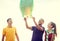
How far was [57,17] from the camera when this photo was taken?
1309 mm

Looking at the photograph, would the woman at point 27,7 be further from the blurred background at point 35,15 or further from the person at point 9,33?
the person at point 9,33

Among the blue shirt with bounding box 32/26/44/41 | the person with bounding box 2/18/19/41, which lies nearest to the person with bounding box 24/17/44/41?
the blue shirt with bounding box 32/26/44/41

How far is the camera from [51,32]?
1.29 meters

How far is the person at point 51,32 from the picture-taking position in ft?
4.21

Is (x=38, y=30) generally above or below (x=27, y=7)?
below

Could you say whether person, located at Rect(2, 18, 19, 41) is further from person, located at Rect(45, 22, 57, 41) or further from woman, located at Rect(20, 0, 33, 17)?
person, located at Rect(45, 22, 57, 41)

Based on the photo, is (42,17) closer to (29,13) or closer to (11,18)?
(29,13)

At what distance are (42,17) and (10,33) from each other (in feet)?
1.05

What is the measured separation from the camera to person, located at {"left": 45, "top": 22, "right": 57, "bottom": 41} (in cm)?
128

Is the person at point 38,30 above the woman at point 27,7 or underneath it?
underneath

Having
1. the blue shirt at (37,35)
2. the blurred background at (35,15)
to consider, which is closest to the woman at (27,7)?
the blurred background at (35,15)

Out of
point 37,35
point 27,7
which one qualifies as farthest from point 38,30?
point 27,7

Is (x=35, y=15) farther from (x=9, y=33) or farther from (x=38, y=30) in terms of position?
(x=9, y=33)

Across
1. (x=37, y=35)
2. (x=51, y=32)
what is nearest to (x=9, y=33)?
(x=37, y=35)
